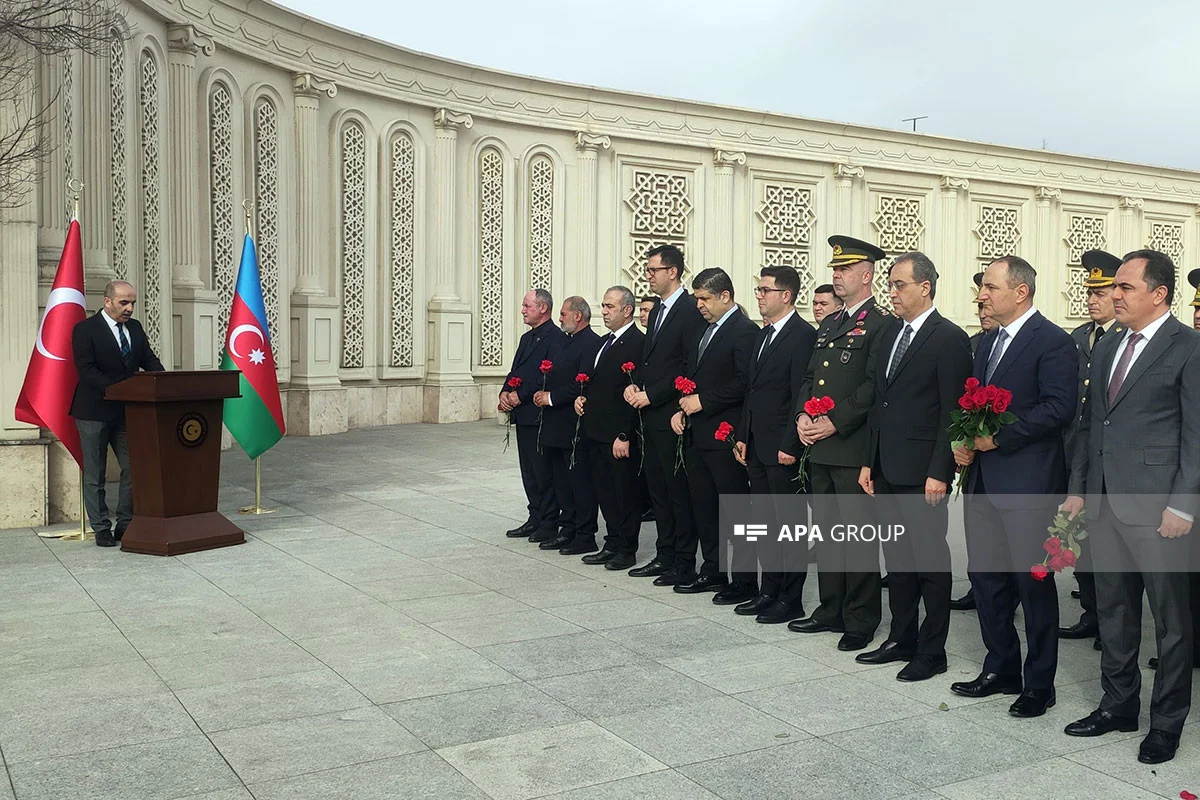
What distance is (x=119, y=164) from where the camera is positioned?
1025 centimetres

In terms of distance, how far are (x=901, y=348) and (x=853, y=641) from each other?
1344 millimetres

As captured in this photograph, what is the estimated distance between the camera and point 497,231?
1588cm

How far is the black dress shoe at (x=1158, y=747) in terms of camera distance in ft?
11.8

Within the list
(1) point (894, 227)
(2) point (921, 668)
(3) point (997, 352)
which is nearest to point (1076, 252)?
(1) point (894, 227)

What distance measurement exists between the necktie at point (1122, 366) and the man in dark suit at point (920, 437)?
2.17 feet

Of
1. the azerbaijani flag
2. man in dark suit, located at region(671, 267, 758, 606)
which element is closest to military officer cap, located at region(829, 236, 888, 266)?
man in dark suit, located at region(671, 267, 758, 606)

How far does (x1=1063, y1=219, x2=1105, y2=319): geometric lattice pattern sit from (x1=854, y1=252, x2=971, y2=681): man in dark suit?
59.8 feet

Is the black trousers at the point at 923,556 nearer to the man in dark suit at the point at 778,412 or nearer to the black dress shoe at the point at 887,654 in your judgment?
the black dress shoe at the point at 887,654

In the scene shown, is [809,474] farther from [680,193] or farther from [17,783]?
[680,193]

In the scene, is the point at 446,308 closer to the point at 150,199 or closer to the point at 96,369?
the point at 150,199

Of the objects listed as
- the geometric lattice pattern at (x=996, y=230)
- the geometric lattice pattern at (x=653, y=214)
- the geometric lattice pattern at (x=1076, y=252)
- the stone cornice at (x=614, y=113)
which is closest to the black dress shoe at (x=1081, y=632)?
the stone cornice at (x=614, y=113)

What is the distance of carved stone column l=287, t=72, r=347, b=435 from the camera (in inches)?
534

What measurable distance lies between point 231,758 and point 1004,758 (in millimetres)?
2514

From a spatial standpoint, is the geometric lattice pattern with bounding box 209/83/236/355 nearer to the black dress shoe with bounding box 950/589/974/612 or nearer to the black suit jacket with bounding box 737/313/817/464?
the black suit jacket with bounding box 737/313/817/464
